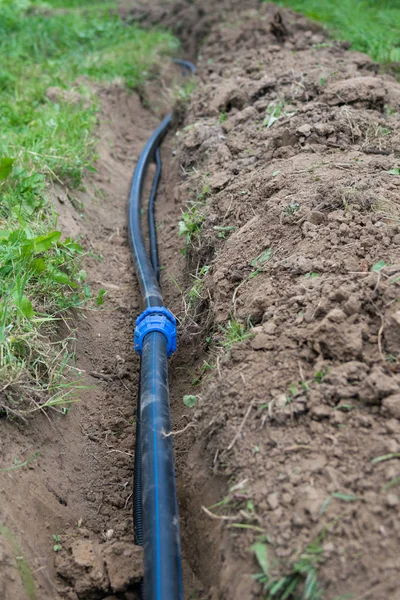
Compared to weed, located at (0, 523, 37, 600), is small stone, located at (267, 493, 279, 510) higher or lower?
higher

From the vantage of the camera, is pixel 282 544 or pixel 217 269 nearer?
pixel 282 544

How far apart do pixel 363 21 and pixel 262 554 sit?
233 inches

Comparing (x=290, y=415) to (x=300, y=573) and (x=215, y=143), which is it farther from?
(x=215, y=143)

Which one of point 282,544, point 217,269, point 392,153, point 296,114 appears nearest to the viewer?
point 282,544

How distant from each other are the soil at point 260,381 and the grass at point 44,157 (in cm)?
19

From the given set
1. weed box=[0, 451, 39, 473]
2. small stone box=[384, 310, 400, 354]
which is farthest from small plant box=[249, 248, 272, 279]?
weed box=[0, 451, 39, 473]

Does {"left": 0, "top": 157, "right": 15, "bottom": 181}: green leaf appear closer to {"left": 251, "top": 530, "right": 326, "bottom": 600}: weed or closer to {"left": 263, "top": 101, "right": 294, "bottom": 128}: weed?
{"left": 263, "top": 101, "right": 294, "bottom": 128}: weed

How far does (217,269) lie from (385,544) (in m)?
1.60

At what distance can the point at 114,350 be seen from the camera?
3051 millimetres

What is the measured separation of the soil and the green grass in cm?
126

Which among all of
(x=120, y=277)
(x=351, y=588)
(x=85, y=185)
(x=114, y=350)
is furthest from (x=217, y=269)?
(x=85, y=185)

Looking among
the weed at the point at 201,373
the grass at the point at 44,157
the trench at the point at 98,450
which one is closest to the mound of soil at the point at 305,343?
the weed at the point at 201,373

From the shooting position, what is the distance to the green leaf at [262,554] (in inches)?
61.4

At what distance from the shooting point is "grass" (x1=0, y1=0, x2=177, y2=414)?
2416 mm
